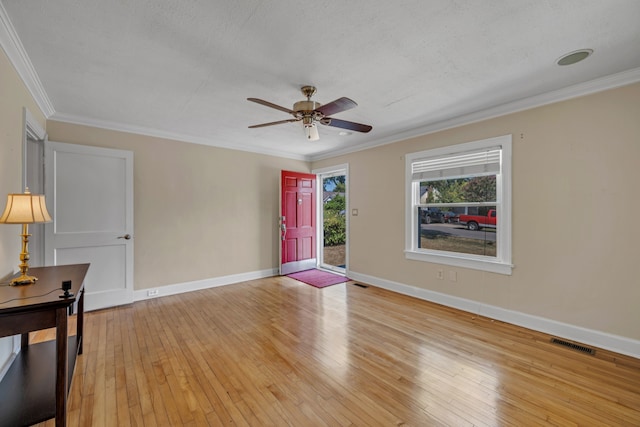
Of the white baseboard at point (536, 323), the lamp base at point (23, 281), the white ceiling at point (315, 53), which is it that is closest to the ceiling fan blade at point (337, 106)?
the white ceiling at point (315, 53)

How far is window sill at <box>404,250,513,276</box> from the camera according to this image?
3.24 m

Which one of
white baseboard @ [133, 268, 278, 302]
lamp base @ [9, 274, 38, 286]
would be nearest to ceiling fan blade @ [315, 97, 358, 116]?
lamp base @ [9, 274, 38, 286]

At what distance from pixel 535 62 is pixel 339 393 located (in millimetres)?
3048

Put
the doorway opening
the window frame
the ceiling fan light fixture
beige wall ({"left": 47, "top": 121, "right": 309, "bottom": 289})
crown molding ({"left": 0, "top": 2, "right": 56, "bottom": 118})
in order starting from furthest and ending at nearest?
1. the doorway opening
2. beige wall ({"left": 47, "top": 121, "right": 309, "bottom": 289})
3. the window frame
4. the ceiling fan light fixture
5. crown molding ({"left": 0, "top": 2, "right": 56, "bottom": 118})

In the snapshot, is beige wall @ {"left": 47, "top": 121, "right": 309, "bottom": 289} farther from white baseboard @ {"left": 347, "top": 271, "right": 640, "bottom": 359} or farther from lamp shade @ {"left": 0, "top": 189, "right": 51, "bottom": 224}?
white baseboard @ {"left": 347, "top": 271, "right": 640, "bottom": 359}

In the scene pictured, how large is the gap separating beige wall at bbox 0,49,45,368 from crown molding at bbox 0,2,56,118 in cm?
5

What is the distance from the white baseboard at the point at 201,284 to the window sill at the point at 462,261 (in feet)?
8.93

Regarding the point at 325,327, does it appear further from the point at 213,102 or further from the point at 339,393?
the point at 213,102

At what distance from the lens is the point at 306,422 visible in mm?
1706

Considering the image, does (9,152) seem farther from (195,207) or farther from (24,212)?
(195,207)

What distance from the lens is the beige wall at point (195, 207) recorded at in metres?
3.97

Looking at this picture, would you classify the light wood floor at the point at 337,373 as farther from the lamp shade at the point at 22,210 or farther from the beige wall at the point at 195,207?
the lamp shade at the point at 22,210

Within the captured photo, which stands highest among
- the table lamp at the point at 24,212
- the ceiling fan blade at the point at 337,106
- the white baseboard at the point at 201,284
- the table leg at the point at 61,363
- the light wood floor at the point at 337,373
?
the ceiling fan blade at the point at 337,106

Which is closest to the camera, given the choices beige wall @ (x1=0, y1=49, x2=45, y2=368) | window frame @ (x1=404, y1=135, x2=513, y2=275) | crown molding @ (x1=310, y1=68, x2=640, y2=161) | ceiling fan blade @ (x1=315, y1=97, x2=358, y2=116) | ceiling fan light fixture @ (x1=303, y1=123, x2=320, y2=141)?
beige wall @ (x1=0, y1=49, x2=45, y2=368)
